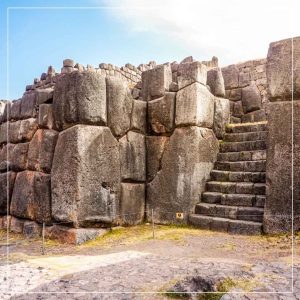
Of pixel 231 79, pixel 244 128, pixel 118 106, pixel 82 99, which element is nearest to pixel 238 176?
pixel 244 128

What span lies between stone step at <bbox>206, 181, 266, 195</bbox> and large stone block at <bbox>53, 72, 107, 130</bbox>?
2.36 meters

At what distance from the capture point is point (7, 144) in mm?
7508

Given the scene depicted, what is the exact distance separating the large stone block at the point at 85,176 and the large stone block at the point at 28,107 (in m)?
1.19

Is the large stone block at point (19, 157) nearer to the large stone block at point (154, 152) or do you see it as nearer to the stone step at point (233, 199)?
the large stone block at point (154, 152)

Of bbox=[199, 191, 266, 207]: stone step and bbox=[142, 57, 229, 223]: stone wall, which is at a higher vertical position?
bbox=[142, 57, 229, 223]: stone wall

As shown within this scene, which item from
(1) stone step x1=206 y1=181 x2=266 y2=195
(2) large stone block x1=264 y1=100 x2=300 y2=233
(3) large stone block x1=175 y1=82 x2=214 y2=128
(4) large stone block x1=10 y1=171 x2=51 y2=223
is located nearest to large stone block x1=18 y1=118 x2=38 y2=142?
(4) large stone block x1=10 y1=171 x2=51 y2=223

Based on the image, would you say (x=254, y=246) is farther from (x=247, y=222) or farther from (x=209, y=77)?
(x=209, y=77)

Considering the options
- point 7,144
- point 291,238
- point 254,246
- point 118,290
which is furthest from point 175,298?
point 7,144

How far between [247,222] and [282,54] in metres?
2.66

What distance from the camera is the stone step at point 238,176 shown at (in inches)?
246

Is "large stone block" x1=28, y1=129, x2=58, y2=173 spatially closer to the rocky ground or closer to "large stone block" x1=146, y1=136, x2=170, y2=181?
the rocky ground

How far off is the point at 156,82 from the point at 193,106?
40.5 inches

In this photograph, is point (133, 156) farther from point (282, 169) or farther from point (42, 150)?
point (282, 169)

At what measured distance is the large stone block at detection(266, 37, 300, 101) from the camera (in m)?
5.30
